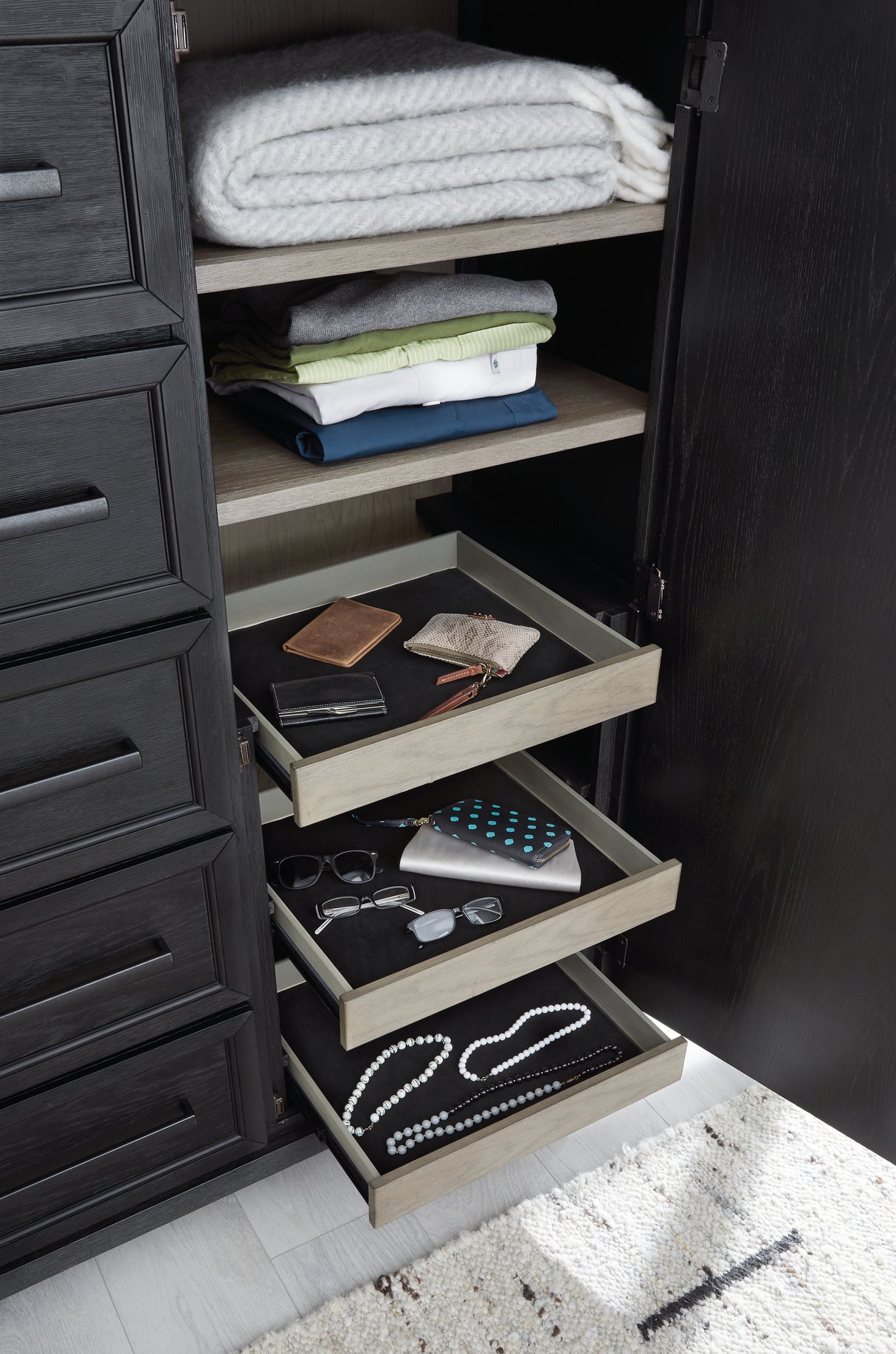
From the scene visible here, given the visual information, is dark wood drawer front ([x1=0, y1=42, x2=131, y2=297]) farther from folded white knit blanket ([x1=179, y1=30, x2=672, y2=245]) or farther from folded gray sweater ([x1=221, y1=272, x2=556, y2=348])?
folded gray sweater ([x1=221, y1=272, x2=556, y2=348])

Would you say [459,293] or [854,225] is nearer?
[854,225]

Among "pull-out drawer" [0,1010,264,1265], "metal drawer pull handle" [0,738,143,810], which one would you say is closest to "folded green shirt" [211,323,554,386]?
"metal drawer pull handle" [0,738,143,810]

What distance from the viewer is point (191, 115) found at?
100cm

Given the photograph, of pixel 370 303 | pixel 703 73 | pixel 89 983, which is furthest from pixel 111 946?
pixel 703 73

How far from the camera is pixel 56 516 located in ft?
3.01

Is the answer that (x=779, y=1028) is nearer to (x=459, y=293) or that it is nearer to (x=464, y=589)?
(x=464, y=589)

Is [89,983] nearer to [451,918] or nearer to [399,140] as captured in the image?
[451,918]

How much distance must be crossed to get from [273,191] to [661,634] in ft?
2.16

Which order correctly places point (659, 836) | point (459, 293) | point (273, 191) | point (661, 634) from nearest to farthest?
point (273, 191)
point (459, 293)
point (661, 634)
point (659, 836)

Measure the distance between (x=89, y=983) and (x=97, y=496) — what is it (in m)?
0.49

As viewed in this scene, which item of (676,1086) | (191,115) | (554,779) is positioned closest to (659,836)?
(554,779)

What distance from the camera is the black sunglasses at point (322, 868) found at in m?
1.35

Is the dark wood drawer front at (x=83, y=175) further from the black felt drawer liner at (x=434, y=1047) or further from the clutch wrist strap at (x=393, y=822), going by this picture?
the black felt drawer liner at (x=434, y=1047)

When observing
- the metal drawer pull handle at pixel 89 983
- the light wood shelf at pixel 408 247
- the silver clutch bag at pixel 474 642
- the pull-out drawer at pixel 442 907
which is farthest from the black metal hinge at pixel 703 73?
the metal drawer pull handle at pixel 89 983
